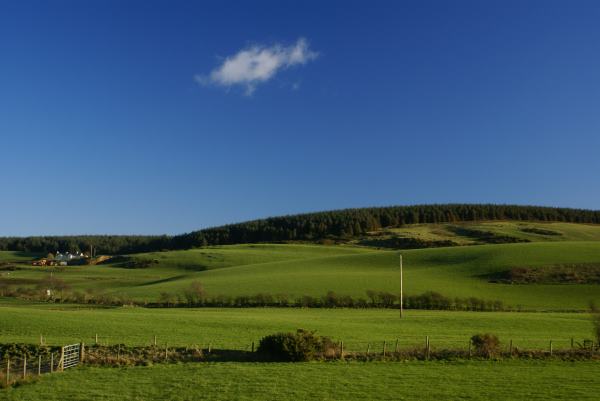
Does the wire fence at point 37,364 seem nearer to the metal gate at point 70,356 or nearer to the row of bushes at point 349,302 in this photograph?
the metal gate at point 70,356

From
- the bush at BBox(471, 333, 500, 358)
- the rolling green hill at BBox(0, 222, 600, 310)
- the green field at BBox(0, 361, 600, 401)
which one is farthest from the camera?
the rolling green hill at BBox(0, 222, 600, 310)

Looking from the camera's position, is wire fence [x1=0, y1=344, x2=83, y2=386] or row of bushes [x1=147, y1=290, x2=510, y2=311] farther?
row of bushes [x1=147, y1=290, x2=510, y2=311]

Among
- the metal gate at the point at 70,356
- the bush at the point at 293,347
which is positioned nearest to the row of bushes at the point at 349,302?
the bush at the point at 293,347

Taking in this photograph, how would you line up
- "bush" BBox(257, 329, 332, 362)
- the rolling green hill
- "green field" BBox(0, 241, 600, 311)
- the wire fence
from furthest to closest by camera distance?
the rolling green hill → "green field" BBox(0, 241, 600, 311) → "bush" BBox(257, 329, 332, 362) → the wire fence

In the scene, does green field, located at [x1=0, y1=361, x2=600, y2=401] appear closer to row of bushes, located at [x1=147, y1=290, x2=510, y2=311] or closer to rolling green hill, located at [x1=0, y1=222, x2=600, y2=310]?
row of bushes, located at [x1=147, y1=290, x2=510, y2=311]

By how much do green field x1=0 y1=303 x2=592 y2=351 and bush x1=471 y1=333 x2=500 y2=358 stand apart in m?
2.98

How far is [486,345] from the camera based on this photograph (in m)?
32.0

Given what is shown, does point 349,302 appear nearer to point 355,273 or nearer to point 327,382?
point 355,273

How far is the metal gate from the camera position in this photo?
29125mm

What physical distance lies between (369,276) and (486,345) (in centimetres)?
5378

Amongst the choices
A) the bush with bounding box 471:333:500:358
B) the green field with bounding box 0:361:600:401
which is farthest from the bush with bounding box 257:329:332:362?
the bush with bounding box 471:333:500:358

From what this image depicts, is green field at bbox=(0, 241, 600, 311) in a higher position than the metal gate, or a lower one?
higher

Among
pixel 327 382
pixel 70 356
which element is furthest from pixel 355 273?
pixel 327 382

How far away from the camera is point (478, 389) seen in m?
23.9
